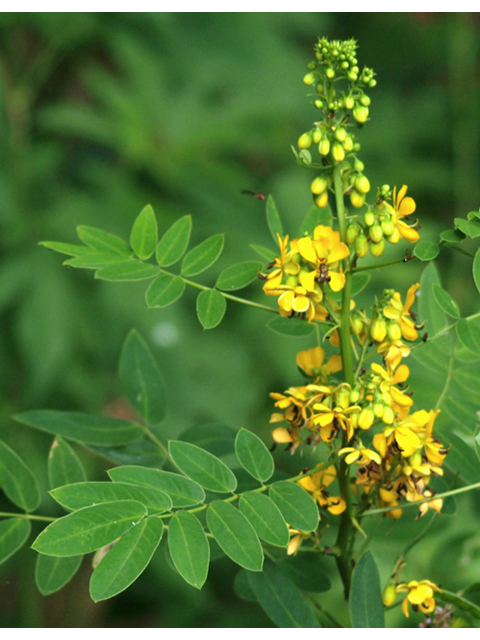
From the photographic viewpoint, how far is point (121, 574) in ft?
2.17

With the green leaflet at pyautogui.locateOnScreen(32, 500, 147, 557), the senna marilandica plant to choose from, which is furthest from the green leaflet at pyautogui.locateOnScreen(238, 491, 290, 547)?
the green leaflet at pyautogui.locateOnScreen(32, 500, 147, 557)

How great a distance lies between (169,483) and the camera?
745mm

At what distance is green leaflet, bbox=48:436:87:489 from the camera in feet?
3.01

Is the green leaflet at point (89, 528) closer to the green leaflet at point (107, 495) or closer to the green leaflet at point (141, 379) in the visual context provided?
the green leaflet at point (107, 495)

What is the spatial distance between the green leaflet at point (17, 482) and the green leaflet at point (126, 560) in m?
0.27

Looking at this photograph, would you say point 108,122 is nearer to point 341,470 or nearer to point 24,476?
point 24,476

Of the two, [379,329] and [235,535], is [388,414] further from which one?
[235,535]

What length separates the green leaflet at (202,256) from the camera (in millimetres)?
909

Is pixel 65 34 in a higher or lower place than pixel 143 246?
higher

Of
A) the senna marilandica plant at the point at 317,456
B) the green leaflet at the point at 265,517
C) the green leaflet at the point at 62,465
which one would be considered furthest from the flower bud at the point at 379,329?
the green leaflet at the point at 62,465

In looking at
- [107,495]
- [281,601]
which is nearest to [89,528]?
[107,495]

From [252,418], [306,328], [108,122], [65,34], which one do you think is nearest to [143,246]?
[306,328]

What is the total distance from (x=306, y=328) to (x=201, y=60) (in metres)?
2.17

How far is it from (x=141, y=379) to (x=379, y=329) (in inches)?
15.8
